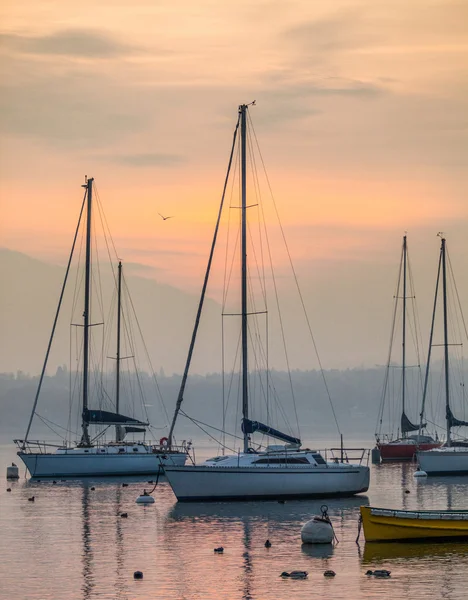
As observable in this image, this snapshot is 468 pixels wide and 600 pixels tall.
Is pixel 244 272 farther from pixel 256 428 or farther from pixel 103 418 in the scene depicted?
pixel 103 418

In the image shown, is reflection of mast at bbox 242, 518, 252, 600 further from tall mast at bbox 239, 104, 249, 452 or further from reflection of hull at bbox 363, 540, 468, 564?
tall mast at bbox 239, 104, 249, 452

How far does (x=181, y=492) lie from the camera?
59.6m

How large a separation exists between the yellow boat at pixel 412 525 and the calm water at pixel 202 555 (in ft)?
1.46

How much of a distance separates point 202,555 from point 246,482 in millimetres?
14604

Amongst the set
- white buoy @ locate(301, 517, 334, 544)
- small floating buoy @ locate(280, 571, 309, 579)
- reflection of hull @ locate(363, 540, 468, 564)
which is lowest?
small floating buoy @ locate(280, 571, 309, 579)

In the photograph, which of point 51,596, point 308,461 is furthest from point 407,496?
point 51,596

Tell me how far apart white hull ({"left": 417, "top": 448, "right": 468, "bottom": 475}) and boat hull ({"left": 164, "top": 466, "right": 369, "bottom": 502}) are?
2515 centimetres

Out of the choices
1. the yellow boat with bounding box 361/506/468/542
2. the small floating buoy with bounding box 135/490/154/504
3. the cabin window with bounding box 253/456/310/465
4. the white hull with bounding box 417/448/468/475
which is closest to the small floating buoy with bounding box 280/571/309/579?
the yellow boat with bounding box 361/506/468/542

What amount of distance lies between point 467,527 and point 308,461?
16035 millimetres

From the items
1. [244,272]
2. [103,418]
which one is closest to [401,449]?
[103,418]

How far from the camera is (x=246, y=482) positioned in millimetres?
58938

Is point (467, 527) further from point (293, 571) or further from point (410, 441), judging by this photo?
point (410, 441)

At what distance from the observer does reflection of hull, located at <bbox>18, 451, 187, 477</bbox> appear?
3263 inches

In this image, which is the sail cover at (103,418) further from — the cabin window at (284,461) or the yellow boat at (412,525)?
the yellow boat at (412,525)
